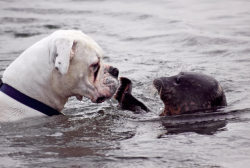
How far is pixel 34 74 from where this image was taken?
262 inches

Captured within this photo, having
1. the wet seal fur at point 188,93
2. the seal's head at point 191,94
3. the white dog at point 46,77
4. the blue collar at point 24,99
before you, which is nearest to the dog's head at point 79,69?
the white dog at point 46,77

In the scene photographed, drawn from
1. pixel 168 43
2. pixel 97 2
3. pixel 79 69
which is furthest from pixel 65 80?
pixel 97 2

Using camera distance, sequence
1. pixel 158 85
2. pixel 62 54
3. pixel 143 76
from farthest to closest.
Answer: pixel 143 76
pixel 158 85
pixel 62 54

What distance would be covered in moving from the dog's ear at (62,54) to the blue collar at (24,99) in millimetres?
567

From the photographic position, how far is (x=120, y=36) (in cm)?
1230

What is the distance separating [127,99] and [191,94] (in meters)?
0.80

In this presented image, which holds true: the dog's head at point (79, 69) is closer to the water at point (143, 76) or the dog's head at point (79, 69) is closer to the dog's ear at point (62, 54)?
the dog's ear at point (62, 54)

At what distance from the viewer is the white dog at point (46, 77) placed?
6570 millimetres

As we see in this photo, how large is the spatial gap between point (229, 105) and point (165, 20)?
5.96 meters

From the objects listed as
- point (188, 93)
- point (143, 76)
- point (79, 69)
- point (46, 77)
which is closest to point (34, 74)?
point (46, 77)

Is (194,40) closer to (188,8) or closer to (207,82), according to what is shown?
(188,8)

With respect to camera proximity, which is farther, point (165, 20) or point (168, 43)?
point (165, 20)

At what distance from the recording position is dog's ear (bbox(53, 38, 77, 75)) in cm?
632

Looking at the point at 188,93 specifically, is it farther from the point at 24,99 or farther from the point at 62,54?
the point at 24,99
